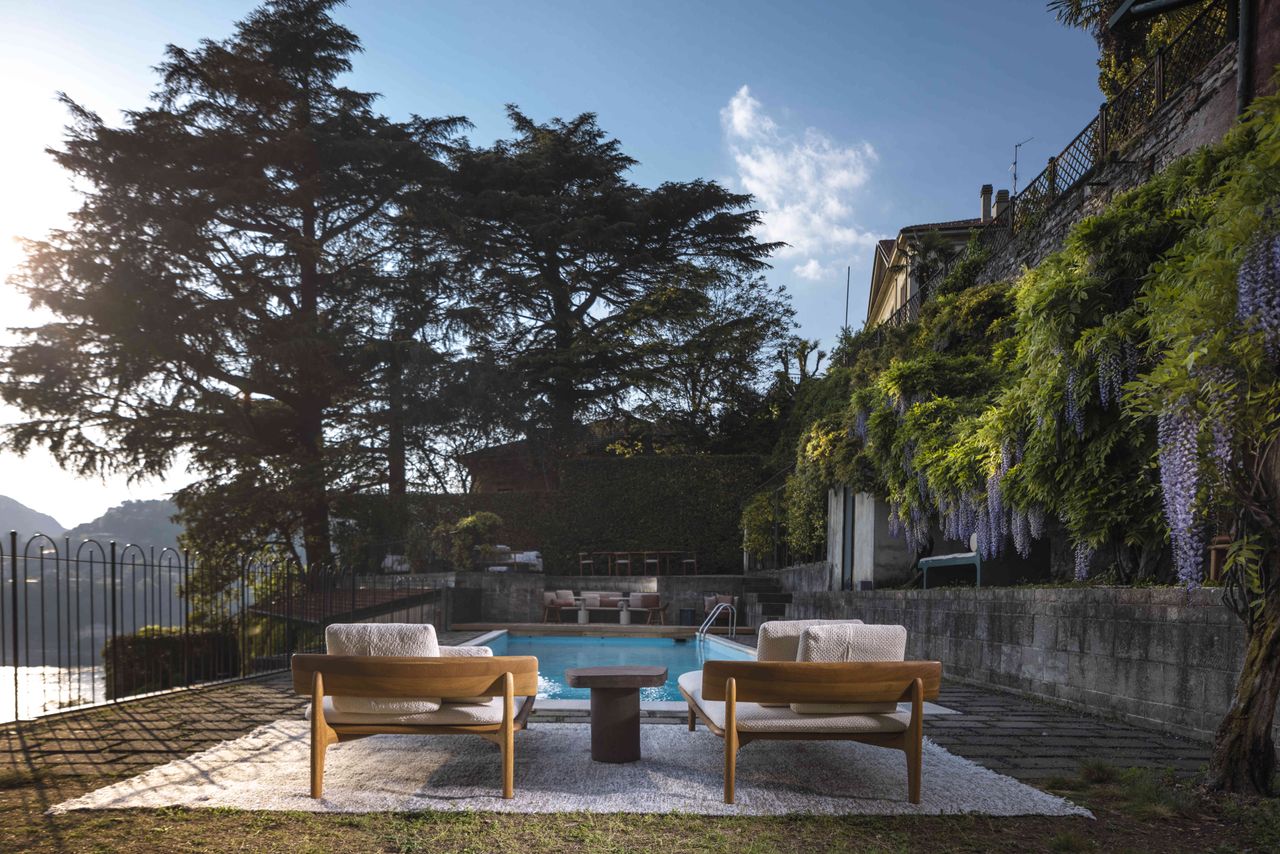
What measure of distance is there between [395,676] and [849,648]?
2.04 metres

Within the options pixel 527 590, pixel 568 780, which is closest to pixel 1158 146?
pixel 568 780

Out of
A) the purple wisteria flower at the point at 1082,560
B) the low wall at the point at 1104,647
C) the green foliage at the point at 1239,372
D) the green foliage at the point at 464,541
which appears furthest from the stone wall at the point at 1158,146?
the green foliage at the point at 464,541

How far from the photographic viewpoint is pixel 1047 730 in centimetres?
564

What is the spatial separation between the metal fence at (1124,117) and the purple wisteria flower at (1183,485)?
23.9 feet

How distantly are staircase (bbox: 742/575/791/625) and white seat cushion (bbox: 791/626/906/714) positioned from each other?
419 inches

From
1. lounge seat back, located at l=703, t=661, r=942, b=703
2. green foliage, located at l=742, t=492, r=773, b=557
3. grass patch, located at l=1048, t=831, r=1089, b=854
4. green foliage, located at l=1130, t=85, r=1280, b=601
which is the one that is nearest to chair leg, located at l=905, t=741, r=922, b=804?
lounge seat back, located at l=703, t=661, r=942, b=703

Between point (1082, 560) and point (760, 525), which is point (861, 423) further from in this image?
point (760, 525)

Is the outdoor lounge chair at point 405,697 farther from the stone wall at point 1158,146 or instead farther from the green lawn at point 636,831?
the stone wall at point 1158,146

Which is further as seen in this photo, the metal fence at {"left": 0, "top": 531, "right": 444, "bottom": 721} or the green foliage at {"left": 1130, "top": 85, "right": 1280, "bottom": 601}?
the metal fence at {"left": 0, "top": 531, "right": 444, "bottom": 721}

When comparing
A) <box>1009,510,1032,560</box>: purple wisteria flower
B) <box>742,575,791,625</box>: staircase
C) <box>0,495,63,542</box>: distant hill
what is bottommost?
<box>0,495,63,542</box>: distant hill

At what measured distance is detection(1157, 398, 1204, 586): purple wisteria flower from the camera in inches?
177

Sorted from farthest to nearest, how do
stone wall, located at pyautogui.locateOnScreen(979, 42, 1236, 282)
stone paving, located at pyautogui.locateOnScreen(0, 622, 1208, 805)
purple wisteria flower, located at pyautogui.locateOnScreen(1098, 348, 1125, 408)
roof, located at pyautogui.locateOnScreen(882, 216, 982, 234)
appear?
1. roof, located at pyautogui.locateOnScreen(882, 216, 982, 234)
2. stone wall, located at pyautogui.locateOnScreen(979, 42, 1236, 282)
3. purple wisteria flower, located at pyautogui.locateOnScreen(1098, 348, 1125, 408)
4. stone paving, located at pyautogui.locateOnScreen(0, 622, 1208, 805)

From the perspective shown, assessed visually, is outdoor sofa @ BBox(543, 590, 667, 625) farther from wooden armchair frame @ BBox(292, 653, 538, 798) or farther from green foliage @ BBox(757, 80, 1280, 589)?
wooden armchair frame @ BBox(292, 653, 538, 798)

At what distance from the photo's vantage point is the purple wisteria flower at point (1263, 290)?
3.88 meters
